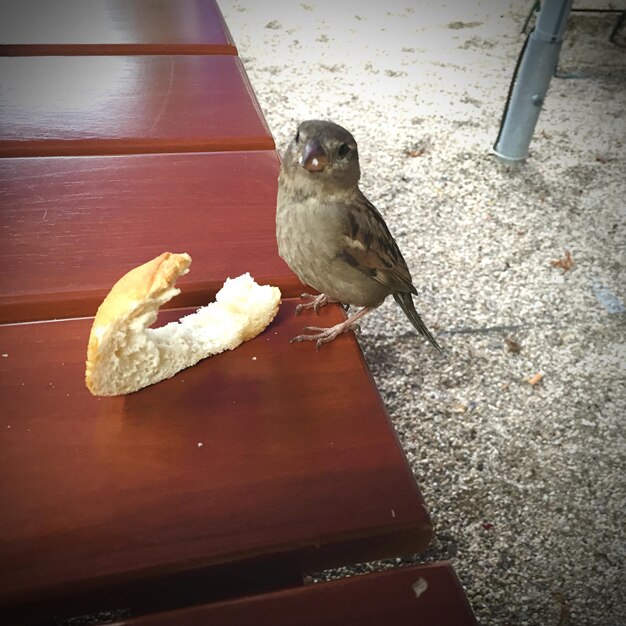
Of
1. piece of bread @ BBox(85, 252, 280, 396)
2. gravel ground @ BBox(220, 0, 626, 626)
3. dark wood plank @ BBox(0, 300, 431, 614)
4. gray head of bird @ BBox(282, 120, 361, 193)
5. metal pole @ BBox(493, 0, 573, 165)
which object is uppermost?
gray head of bird @ BBox(282, 120, 361, 193)

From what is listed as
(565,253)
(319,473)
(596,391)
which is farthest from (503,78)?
(319,473)

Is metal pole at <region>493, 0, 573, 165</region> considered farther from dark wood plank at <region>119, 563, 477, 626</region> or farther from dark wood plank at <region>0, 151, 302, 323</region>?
dark wood plank at <region>119, 563, 477, 626</region>

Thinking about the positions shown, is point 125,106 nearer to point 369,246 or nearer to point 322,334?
point 369,246

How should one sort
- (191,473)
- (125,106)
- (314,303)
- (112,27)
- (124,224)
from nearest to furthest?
(191,473) < (314,303) < (124,224) < (125,106) < (112,27)

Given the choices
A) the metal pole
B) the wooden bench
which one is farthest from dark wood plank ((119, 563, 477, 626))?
the metal pole

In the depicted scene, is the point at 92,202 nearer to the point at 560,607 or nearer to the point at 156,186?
the point at 156,186

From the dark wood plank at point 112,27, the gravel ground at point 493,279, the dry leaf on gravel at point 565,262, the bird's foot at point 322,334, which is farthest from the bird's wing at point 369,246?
the dry leaf on gravel at point 565,262

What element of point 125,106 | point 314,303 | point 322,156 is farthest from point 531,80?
Result: point 314,303
